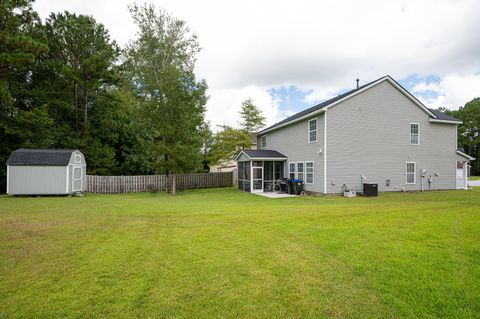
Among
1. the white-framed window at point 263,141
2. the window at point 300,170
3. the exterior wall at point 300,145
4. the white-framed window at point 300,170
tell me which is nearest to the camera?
the exterior wall at point 300,145

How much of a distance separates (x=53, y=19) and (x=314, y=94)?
24389 mm

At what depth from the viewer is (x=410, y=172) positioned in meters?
17.2

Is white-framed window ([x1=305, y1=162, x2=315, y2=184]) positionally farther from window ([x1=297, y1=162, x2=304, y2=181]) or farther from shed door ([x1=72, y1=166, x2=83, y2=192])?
shed door ([x1=72, y1=166, x2=83, y2=192])

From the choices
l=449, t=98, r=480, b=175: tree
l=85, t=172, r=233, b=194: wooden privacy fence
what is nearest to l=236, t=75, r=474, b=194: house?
l=85, t=172, r=233, b=194: wooden privacy fence

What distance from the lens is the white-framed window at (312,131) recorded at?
16359 millimetres

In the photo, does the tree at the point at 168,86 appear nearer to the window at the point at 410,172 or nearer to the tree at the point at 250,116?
the tree at the point at 250,116

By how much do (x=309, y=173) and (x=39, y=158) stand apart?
56.6 ft

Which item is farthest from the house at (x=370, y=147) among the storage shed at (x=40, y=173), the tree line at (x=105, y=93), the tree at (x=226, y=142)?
the storage shed at (x=40, y=173)

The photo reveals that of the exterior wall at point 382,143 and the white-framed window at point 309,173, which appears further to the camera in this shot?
the white-framed window at point 309,173

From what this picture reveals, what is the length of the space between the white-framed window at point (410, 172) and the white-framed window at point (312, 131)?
6.84 m

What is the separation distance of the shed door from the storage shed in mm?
220

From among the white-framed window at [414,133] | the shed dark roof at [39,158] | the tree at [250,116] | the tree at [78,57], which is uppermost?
the tree at [78,57]

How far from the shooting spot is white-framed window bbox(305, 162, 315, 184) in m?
16.4

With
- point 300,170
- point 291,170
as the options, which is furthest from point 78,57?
point 300,170
